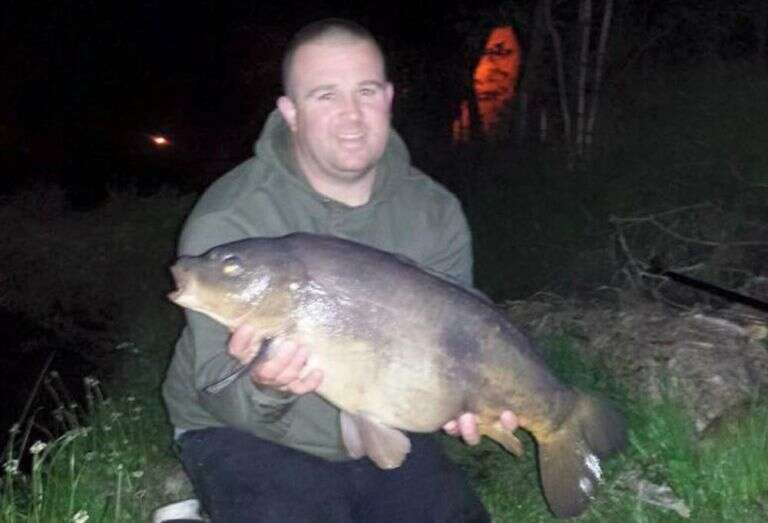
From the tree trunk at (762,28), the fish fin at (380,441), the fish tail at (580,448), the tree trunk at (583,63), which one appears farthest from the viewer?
the tree trunk at (583,63)

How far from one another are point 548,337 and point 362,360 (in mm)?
2470

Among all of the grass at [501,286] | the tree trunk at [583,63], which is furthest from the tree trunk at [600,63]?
the grass at [501,286]

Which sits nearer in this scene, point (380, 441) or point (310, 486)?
point (380, 441)

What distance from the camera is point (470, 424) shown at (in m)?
3.40

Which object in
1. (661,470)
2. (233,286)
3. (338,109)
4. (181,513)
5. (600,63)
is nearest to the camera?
(233,286)

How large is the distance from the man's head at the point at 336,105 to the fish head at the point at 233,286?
690 millimetres

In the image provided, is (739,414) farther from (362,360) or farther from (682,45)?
(682,45)

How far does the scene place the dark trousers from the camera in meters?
3.39

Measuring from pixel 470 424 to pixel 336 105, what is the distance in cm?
112

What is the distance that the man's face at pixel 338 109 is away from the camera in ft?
12.1

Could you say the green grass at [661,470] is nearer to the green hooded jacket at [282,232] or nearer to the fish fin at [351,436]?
the green hooded jacket at [282,232]

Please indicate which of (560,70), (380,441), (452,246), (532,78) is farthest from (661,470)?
(532,78)

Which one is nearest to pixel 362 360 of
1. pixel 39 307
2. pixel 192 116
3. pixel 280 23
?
pixel 39 307

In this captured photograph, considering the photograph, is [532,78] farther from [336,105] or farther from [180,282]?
[180,282]
